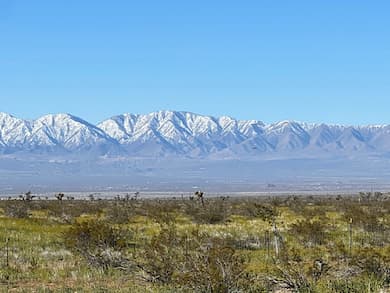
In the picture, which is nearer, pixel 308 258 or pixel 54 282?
pixel 54 282

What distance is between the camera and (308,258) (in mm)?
18281

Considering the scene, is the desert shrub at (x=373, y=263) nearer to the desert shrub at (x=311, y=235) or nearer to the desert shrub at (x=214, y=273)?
the desert shrub at (x=214, y=273)

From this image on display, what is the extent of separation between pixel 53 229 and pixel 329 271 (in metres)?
15.4

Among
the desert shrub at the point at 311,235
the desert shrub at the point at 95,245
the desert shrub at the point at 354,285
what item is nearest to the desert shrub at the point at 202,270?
the desert shrub at the point at 354,285

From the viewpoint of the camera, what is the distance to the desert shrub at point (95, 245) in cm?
1703

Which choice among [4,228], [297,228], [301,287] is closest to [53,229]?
[4,228]

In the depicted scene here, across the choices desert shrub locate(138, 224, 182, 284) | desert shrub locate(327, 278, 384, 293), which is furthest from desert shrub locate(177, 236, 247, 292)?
desert shrub locate(327, 278, 384, 293)

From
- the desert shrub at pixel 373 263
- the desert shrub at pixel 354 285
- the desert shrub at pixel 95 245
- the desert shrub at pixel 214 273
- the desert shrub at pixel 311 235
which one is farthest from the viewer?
the desert shrub at pixel 311 235

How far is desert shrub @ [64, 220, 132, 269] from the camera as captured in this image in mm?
17031

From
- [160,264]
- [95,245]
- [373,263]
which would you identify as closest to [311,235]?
[373,263]

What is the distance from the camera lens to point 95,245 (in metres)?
17.8

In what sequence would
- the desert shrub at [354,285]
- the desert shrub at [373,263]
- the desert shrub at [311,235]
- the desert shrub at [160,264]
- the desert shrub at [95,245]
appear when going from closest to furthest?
the desert shrub at [354,285] → the desert shrub at [160,264] → the desert shrub at [373,263] → the desert shrub at [95,245] → the desert shrub at [311,235]

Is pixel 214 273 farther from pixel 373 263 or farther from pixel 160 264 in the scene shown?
pixel 373 263

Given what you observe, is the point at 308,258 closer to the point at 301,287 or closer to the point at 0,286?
the point at 301,287
